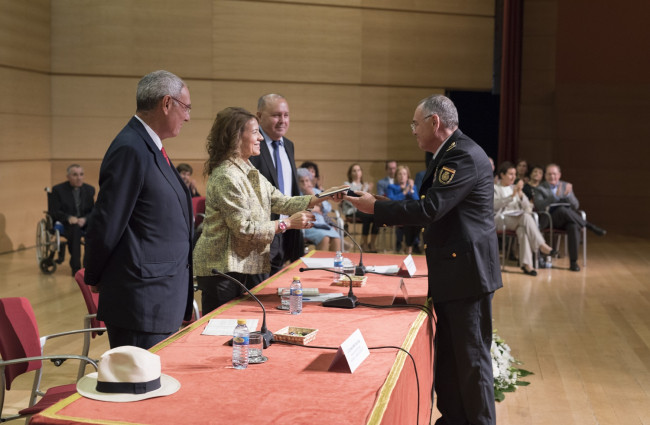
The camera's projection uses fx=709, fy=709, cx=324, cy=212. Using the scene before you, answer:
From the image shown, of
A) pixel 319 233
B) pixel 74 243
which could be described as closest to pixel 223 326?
pixel 319 233

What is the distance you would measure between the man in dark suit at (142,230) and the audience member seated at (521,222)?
6030 mm

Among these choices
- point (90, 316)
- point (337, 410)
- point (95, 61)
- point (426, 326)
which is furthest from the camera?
point (95, 61)

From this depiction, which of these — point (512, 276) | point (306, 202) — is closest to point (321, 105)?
point (512, 276)

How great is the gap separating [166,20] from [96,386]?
28.1ft

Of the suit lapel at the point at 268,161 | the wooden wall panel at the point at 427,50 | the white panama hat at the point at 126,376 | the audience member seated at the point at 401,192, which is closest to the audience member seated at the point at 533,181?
the audience member seated at the point at 401,192

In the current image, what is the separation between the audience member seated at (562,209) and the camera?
8.09m

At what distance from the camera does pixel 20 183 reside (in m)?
8.88

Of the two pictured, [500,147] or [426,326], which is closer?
[426,326]

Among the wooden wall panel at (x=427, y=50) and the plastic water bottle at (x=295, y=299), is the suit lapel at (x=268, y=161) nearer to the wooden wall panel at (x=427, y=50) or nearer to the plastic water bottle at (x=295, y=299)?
the plastic water bottle at (x=295, y=299)

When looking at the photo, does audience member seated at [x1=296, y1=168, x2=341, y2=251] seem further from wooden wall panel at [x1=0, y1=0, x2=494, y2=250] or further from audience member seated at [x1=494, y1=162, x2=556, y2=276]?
wooden wall panel at [x1=0, y1=0, x2=494, y2=250]

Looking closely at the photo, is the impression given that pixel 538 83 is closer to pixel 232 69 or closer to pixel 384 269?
pixel 232 69

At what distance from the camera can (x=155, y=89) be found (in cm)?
248

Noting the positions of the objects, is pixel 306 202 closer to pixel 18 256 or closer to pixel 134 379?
pixel 134 379

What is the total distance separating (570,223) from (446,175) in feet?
18.9
